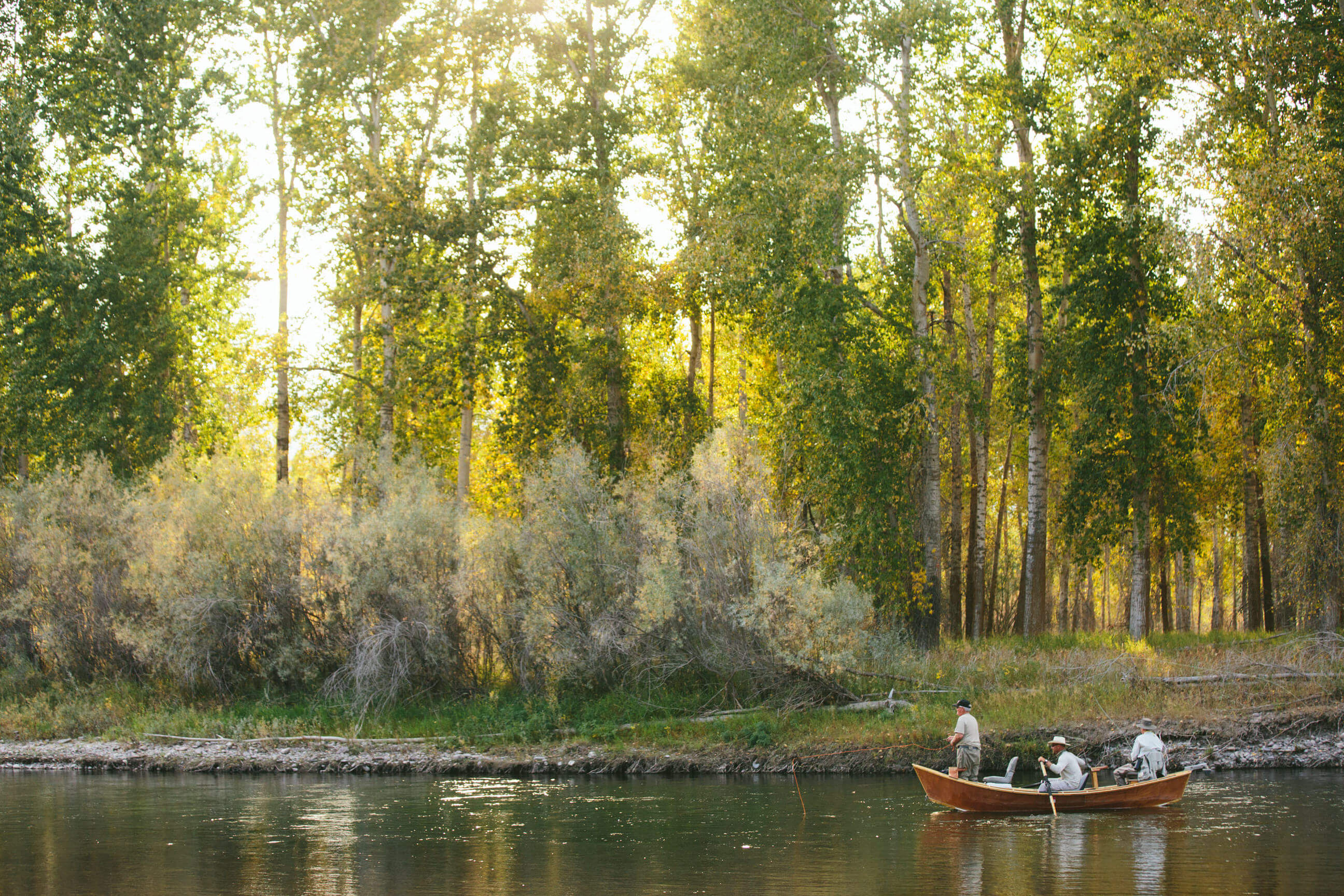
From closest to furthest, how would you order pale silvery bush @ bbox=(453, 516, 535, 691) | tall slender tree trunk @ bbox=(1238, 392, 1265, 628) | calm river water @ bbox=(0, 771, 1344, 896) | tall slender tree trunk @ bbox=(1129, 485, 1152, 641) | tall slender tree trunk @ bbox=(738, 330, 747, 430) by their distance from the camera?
calm river water @ bbox=(0, 771, 1344, 896) < tall slender tree trunk @ bbox=(1129, 485, 1152, 641) < pale silvery bush @ bbox=(453, 516, 535, 691) < tall slender tree trunk @ bbox=(1238, 392, 1265, 628) < tall slender tree trunk @ bbox=(738, 330, 747, 430)

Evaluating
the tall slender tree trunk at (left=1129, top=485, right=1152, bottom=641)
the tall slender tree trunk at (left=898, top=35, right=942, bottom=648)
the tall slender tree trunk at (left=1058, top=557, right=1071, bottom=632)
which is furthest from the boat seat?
the tall slender tree trunk at (left=1058, top=557, right=1071, bottom=632)

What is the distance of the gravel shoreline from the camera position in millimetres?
24953

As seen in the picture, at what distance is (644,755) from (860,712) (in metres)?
5.10

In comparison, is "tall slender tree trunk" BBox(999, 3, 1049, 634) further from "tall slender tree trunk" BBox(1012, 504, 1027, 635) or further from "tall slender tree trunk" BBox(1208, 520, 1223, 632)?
"tall slender tree trunk" BBox(1208, 520, 1223, 632)

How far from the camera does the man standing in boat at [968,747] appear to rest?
21.7 m

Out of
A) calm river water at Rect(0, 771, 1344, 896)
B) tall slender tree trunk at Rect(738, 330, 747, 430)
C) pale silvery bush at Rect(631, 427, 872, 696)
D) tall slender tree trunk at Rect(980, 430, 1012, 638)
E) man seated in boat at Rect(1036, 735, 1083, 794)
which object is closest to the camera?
calm river water at Rect(0, 771, 1344, 896)

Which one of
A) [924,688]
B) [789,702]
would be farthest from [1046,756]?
[789,702]

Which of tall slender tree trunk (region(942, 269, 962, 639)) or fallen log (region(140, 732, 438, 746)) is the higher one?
tall slender tree trunk (region(942, 269, 962, 639))

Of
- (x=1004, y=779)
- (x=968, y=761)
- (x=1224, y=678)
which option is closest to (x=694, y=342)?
(x=1224, y=678)

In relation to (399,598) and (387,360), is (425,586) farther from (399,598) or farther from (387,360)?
(387,360)

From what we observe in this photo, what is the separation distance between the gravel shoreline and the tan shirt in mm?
3434

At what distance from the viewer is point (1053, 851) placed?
17484 mm

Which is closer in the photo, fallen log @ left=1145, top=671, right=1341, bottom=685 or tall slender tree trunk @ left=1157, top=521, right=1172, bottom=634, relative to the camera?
fallen log @ left=1145, top=671, right=1341, bottom=685

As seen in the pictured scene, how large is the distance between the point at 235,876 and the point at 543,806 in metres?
6.99
